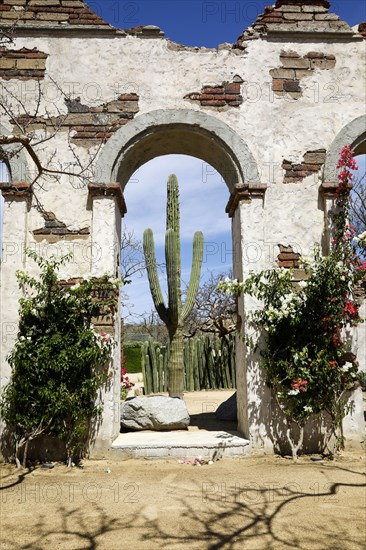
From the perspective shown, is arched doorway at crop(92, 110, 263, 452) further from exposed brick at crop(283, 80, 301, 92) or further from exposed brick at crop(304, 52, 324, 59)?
exposed brick at crop(304, 52, 324, 59)

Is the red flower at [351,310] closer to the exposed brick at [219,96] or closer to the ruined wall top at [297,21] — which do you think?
the exposed brick at [219,96]

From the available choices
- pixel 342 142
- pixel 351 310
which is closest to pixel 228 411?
pixel 351 310

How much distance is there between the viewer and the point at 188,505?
143 inches

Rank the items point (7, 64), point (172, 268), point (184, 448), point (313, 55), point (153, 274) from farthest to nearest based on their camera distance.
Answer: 1. point (153, 274)
2. point (172, 268)
3. point (313, 55)
4. point (7, 64)
5. point (184, 448)

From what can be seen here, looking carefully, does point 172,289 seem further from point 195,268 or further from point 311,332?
point 311,332

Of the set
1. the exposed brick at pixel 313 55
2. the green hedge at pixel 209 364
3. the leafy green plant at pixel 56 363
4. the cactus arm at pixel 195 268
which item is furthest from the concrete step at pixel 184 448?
the green hedge at pixel 209 364

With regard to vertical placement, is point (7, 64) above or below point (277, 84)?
above

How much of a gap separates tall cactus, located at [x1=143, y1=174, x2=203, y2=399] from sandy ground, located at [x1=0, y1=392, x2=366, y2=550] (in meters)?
5.25

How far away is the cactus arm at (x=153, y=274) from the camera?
10792 mm

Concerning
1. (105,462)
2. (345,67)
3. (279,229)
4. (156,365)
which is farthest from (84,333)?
(156,365)

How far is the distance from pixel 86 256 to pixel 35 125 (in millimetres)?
1807

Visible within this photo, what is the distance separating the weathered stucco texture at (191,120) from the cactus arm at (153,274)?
16.1 feet

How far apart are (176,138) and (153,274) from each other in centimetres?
537

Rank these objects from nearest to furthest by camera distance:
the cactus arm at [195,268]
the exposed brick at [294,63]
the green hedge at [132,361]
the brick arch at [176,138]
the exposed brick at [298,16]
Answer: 1. the brick arch at [176,138]
2. the exposed brick at [294,63]
3. the exposed brick at [298,16]
4. the cactus arm at [195,268]
5. the green hedge at [132,361]
